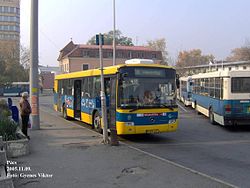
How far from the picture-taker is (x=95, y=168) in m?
9.36

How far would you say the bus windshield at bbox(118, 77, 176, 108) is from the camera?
1346cm

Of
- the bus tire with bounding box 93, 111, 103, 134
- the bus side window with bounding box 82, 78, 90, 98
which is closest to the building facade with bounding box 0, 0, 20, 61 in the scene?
the bus side window with bounding box 82, 78, 90, 98

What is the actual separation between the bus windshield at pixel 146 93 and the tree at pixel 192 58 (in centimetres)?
8571

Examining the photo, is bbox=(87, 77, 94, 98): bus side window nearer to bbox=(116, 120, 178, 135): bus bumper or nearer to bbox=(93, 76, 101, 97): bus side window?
bbox=(93, 76, 101, 97): bus side window

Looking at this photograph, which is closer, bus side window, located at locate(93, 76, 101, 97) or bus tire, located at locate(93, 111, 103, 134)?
bus tire, located at locate(93, 111, 103, 134)

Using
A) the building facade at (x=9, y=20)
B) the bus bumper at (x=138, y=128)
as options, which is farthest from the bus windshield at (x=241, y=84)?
the building facade at (x=9, y=20)

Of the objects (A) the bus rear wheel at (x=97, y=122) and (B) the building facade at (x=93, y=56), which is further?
(B) the building facade at (x=93, y=56)

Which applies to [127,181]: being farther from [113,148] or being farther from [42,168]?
[113,148]

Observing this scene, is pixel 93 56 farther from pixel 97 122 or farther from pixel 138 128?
pixel 138 128

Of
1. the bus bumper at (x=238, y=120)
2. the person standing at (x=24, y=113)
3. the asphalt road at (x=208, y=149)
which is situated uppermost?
the person standing at (x=24, y=113)

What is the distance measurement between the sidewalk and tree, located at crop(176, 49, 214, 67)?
88301 mm

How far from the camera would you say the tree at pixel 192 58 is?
101562 mm

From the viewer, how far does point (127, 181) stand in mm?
8102

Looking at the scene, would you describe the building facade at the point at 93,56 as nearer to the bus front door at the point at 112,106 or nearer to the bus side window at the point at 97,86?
the bus side window at the point at 97,86
